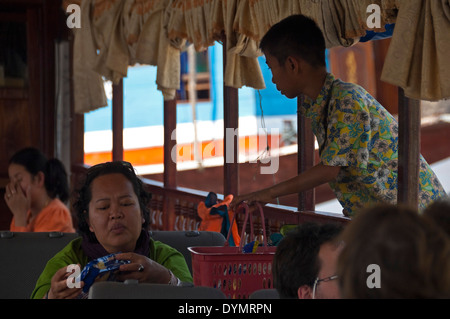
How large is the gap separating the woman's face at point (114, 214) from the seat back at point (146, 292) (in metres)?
0.80

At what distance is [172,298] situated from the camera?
4.85 feet

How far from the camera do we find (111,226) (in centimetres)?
230

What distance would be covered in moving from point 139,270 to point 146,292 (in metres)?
0.54

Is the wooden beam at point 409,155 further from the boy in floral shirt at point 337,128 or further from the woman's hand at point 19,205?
the woman's hand at point 19,205

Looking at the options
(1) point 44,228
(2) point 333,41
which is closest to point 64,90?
(1) point 44,228

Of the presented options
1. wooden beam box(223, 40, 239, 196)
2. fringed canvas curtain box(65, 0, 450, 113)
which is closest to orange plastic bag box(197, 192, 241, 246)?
wooden beam box(223, 40, 239, 196)

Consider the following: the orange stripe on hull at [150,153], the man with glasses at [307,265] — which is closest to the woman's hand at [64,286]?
the man with glasses at [307,265]

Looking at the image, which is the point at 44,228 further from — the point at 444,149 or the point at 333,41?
the point at 444,149

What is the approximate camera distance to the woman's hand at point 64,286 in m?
1.95

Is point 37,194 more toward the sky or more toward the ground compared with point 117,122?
more toward the ground

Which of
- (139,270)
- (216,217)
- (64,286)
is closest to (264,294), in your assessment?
(139,270)

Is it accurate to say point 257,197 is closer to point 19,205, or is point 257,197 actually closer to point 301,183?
point 301,183

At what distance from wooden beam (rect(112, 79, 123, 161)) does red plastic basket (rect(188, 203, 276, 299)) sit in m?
4.20

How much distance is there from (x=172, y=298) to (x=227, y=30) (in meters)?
2.47
